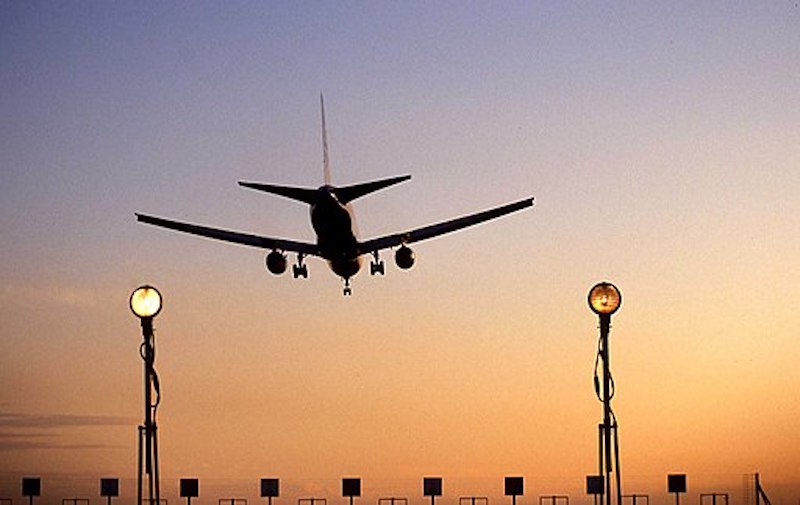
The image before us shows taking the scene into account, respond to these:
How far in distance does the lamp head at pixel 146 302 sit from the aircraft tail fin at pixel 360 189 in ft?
139

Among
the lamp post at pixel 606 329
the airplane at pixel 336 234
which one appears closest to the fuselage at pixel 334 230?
the airplane at pixel 336 234

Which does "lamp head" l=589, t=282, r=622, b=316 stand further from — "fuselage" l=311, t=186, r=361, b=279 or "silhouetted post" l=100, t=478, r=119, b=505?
"fuselage" l=311, t=186, r=361, b=279

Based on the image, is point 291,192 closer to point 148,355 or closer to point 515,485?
point 515,485

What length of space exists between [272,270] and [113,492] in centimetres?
2491

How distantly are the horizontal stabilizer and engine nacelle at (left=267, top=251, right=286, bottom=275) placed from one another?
A: 630 cm

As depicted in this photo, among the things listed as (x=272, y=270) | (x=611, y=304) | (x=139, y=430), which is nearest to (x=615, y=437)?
(x=611, y=304)

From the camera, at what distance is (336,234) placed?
74688 millimetres

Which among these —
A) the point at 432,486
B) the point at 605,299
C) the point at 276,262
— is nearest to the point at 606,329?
the point at 605,299

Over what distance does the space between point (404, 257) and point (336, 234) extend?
166 inches

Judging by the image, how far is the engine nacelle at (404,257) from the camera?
7706 centimetres

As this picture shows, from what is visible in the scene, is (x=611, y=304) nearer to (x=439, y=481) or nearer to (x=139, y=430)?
(x=139, y=430)

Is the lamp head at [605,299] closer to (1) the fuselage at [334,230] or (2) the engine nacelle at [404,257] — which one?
(1) the fuselage at [334,230]

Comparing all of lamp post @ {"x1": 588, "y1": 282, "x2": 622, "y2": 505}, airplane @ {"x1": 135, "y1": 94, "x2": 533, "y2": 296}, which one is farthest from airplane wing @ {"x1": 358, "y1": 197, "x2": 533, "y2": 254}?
lamp post @ {"x1": 588, "y1": 282, "x2": 622, "y2": 505}

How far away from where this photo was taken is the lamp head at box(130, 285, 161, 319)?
1173 inches
